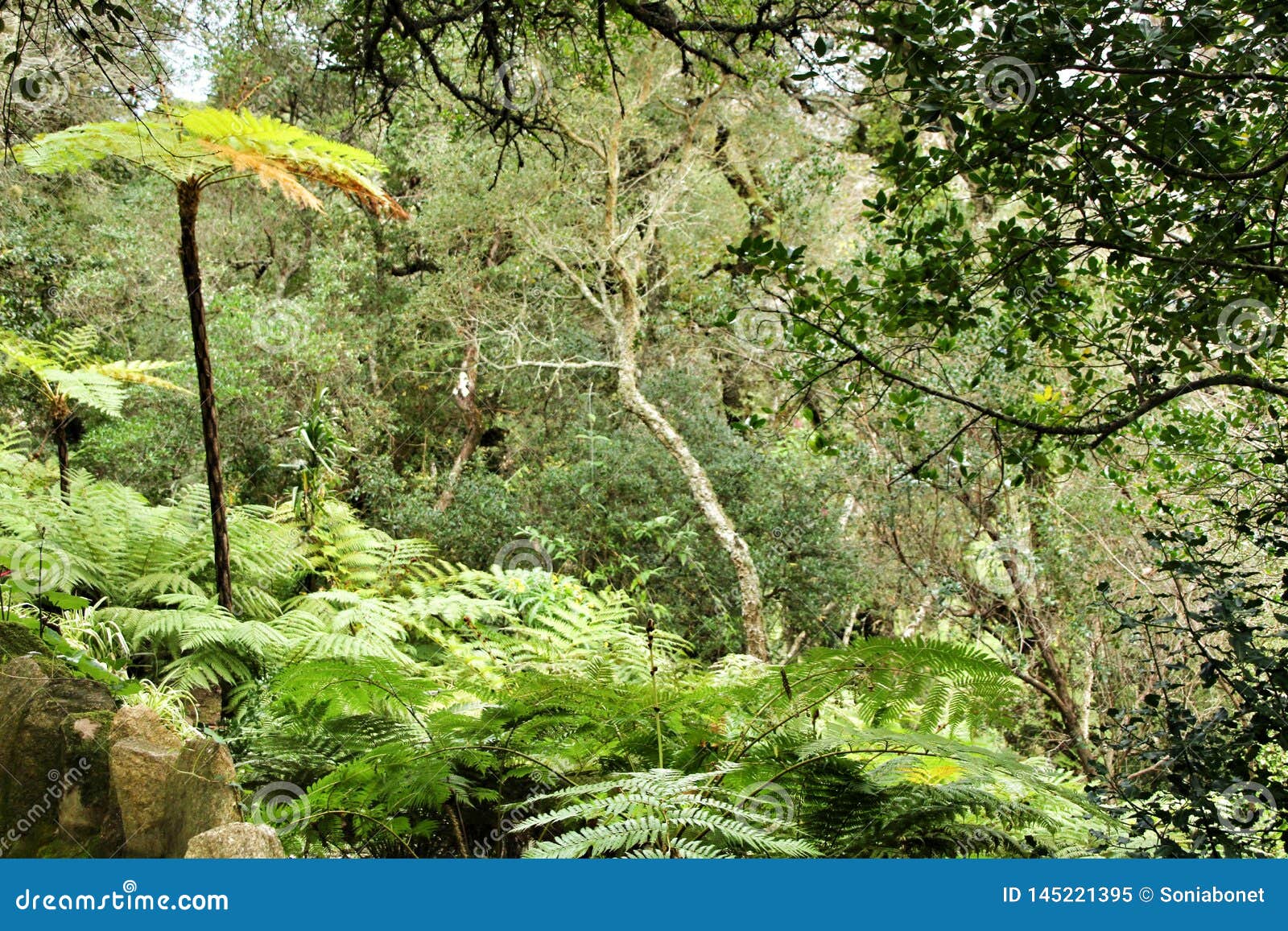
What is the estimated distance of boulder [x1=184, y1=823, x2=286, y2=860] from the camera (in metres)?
1.30

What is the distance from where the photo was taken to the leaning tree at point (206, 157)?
3777mm

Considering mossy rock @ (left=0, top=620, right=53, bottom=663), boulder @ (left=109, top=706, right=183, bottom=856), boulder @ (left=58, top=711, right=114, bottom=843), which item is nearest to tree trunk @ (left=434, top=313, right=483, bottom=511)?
mossy rock @ (left=0, top=620, right=53, bottom=663)

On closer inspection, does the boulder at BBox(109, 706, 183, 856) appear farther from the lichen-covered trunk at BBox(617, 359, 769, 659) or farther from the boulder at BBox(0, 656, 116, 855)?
the lichen-covered trunk at BBox(617, 359, 769, 659)

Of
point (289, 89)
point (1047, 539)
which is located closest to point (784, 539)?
point (1047, 539)

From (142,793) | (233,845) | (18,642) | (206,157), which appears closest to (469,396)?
(206,157)

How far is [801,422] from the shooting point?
9992mm

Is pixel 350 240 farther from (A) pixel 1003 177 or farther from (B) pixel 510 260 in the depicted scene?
(A) pixel 1003 177

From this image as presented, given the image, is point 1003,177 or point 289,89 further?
point 289,89

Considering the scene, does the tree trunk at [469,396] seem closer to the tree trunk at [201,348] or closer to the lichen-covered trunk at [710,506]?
the lichen-covered trunk at [710,506]

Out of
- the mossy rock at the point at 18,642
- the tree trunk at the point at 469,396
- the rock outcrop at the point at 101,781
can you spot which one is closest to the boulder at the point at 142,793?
the rock outcrop at the point at 101,781

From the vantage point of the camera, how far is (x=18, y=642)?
2.51 metres

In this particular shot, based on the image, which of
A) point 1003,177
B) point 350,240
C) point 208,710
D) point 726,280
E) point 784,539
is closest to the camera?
point 1003,177

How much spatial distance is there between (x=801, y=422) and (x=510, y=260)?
3.44 meters

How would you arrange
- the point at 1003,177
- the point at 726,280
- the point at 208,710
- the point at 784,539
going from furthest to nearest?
the point at 726,280
the point at 784,539
the point at 208,710
the point at 1003,177
